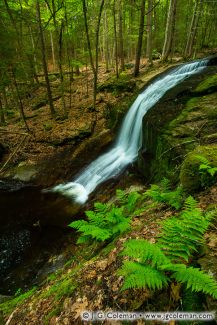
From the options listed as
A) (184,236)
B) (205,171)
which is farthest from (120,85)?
(184,236)

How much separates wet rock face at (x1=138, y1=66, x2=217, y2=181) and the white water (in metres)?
1.20

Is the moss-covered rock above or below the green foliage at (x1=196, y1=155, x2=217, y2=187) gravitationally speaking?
below

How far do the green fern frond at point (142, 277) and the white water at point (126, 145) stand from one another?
686cm

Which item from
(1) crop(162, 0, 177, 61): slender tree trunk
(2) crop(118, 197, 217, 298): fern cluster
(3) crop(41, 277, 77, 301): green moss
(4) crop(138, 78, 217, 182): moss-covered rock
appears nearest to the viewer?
(2) crop(118, 197, 217, 298): fern cluster

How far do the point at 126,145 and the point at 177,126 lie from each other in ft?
13.7

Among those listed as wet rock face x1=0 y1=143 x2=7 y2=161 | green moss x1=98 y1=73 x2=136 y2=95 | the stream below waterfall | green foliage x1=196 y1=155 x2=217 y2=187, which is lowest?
wet rock face x1=0 y1=143 x2=7 y2=161

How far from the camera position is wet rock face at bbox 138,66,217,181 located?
651 cm

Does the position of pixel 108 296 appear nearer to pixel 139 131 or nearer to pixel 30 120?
pixel 139 131

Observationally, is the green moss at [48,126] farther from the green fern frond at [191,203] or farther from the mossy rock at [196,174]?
the green fern frond at [191,203]

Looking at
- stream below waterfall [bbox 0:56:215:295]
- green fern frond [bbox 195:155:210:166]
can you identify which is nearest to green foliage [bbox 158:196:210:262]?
green fern frond [bbox 195:155:210:166]

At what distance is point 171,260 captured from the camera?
8.01 feet

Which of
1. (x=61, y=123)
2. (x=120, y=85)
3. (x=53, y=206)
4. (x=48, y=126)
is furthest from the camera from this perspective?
(x=120, y=85)

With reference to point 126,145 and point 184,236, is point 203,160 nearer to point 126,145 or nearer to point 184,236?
point 184,236

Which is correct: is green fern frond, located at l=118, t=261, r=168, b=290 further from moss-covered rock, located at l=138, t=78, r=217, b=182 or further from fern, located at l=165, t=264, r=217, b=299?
moss-covered rock, located at l=138, t=78, r=217, b=182
